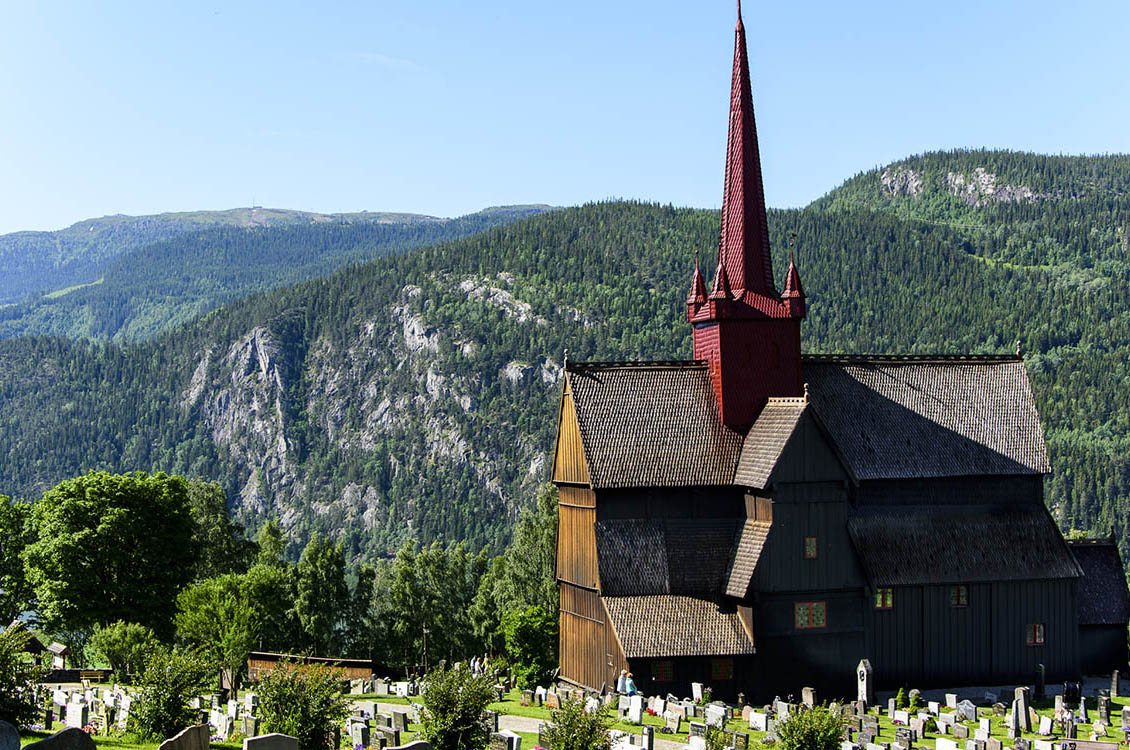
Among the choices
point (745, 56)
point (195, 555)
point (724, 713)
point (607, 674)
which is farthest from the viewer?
point (195, 555)

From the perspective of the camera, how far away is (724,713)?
131 ft

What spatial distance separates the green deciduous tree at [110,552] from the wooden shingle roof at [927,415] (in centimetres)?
3072

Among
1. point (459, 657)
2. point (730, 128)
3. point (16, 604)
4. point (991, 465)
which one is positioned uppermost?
point (730, 128)

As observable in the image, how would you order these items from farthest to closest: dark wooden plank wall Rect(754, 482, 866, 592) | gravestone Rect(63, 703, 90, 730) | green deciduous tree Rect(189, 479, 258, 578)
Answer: green deciduous tree Rect(189, 479, 258, 578)
dark wooden plank wall Rect(754, 482, 866, 592)
gravestone Rect(63, 703, 90, 730)

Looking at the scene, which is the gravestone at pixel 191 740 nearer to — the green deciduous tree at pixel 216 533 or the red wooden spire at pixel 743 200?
the red wooden spire at pixel 743 200

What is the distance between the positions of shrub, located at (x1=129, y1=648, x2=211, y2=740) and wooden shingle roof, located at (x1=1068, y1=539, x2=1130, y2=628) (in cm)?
3410

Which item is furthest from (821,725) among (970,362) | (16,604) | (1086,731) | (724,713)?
(16,604)

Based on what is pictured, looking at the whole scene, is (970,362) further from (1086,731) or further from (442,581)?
(442,581)

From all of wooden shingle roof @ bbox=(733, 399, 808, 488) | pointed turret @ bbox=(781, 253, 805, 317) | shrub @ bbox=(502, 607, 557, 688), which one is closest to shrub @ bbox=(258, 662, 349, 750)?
wooden shingle roof @ bbox=(733, 399, 808, 488)

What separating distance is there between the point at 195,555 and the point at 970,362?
3631 centimetres

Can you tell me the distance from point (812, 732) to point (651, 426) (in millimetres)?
21643

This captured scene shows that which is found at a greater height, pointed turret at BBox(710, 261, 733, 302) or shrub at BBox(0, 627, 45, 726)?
pointed turret at BBox(710, 261, 733, 302)

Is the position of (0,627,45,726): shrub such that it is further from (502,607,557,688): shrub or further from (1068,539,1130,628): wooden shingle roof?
(1068,539,1130,628): wooden shingle roof

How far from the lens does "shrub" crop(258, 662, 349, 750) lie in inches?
1235
